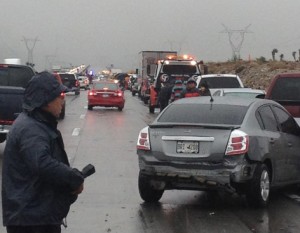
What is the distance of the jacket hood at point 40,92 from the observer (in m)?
3.96

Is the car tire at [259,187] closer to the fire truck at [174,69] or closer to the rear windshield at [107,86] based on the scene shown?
the fire truck at [174,69]

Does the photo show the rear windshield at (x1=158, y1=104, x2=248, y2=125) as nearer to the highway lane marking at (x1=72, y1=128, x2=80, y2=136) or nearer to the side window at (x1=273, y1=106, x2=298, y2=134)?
the side window at (x1=273, y1=106, x2=298, y2=134)

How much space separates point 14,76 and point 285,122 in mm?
8741

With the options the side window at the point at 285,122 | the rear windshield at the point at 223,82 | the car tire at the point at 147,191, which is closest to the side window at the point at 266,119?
the side window at the point at 285,122

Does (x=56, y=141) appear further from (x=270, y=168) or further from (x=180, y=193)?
(x=180, y=193)

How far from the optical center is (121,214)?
8.44 metres

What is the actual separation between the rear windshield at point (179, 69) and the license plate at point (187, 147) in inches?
821

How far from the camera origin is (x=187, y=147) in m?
8.43

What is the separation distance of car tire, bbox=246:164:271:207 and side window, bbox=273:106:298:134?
1047mm

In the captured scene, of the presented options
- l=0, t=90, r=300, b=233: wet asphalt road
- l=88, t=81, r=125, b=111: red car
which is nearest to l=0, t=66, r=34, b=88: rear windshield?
l=0, t=90, r=300, b=233: wet asphalt road

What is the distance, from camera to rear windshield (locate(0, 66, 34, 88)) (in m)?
16.3

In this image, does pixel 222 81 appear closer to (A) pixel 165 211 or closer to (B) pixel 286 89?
(B) pixel 286 89

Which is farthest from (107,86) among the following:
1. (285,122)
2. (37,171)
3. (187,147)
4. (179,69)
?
(37,171)

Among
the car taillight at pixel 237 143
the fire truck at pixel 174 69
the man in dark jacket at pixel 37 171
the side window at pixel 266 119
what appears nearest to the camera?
the man in dark jacket at pixel 37 171
